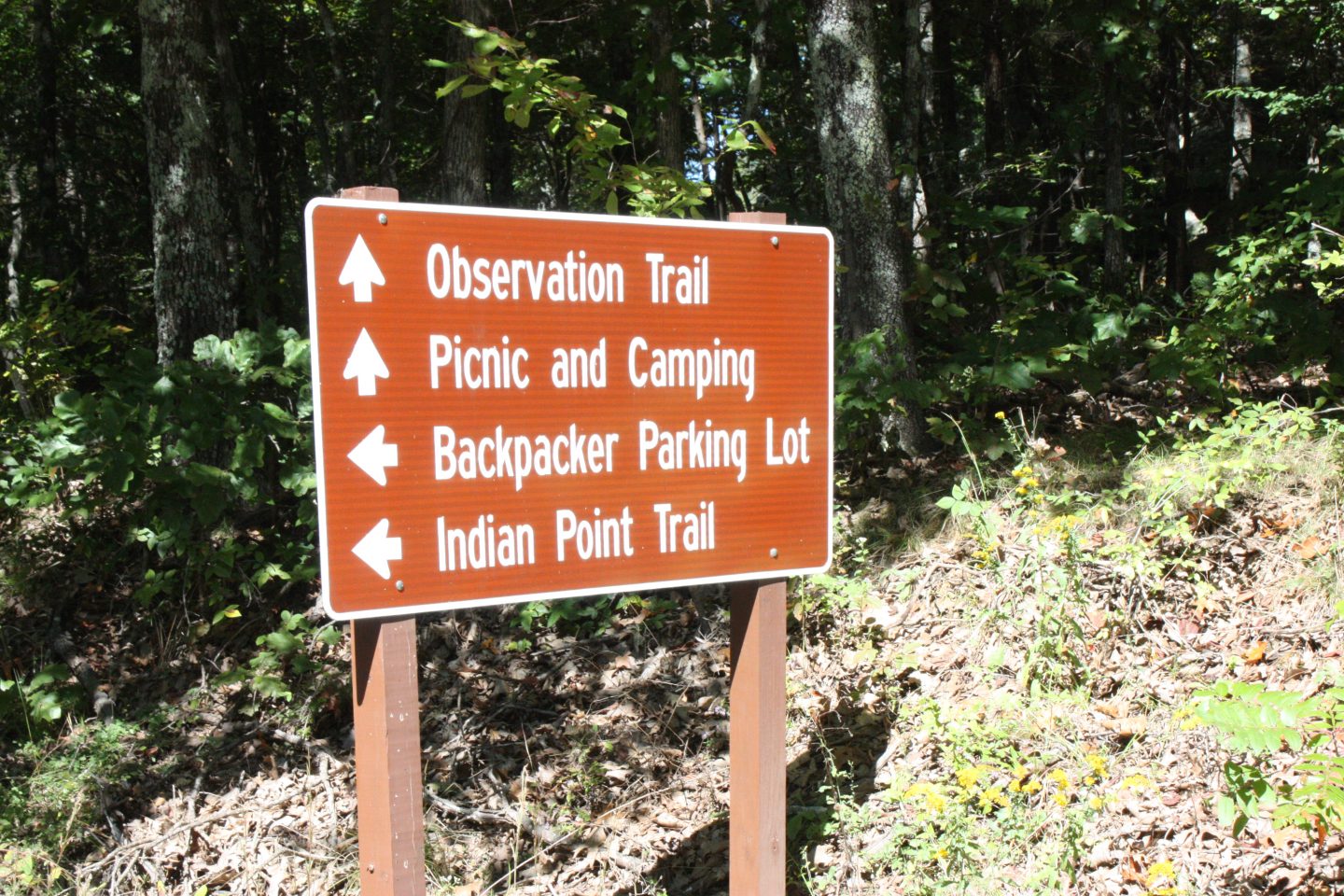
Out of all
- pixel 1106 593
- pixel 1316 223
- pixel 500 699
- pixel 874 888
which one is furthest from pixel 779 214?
pixel 1316 223

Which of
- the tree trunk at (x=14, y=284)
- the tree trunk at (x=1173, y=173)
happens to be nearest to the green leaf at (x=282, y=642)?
the tree trunk at (x=14, y=284)

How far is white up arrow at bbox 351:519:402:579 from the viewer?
6.76ft

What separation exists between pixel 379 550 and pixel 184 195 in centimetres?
514

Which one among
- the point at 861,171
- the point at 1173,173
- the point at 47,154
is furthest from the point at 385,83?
the point at 1173,173

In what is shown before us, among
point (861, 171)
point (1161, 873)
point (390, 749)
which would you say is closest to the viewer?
point (390, 749)

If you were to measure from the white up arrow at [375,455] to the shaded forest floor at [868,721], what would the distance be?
196 cm

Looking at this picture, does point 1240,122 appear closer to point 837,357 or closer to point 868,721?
point 837,357

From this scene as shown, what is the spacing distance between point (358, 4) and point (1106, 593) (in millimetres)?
13967

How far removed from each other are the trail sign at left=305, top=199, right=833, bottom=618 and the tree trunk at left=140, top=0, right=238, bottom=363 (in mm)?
4734

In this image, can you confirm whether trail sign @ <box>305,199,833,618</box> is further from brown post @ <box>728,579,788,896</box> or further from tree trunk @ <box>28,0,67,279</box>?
tree trunk @ <box>28,0,67,279</box>

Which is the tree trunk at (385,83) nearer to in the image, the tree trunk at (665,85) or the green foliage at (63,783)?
the tree trunk at (665,85)

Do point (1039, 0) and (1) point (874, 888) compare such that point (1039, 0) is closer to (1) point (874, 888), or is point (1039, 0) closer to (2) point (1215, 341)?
(2) point (1215, 341)

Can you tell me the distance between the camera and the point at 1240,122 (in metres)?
9.77

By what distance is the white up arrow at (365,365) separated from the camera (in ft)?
6.68
